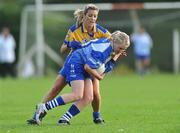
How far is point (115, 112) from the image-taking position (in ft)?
47.0

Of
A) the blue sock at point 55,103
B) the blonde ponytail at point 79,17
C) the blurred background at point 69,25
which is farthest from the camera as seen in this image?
the blurred background at point 69,25

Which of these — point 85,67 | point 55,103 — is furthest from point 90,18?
point 55,103

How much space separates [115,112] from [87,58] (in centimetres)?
327

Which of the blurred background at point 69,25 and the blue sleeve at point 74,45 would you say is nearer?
the blue sleeve at point 74,45

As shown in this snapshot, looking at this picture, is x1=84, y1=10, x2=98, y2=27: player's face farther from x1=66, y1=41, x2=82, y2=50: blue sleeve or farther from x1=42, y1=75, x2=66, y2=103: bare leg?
x1=42, y1=75, x2=66, y2=103: bare leg

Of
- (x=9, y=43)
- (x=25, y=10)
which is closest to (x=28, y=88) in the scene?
(x=9, y=43)

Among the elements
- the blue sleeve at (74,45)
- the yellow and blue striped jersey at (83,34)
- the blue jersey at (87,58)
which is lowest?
the blue jersey at (87,58)

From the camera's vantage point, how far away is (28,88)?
77.5 ft

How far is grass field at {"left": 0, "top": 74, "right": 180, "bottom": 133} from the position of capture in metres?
10.9

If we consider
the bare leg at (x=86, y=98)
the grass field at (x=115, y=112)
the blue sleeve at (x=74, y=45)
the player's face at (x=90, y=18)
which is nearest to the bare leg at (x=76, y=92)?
the bare leg at (x=86, y=98)

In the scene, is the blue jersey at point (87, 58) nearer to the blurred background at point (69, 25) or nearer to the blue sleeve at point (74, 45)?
the blue sleeve at point (74, 45)

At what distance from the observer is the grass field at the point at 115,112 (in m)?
10.9

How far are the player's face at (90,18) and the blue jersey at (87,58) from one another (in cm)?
31

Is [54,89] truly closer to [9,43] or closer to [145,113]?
[145,113]
